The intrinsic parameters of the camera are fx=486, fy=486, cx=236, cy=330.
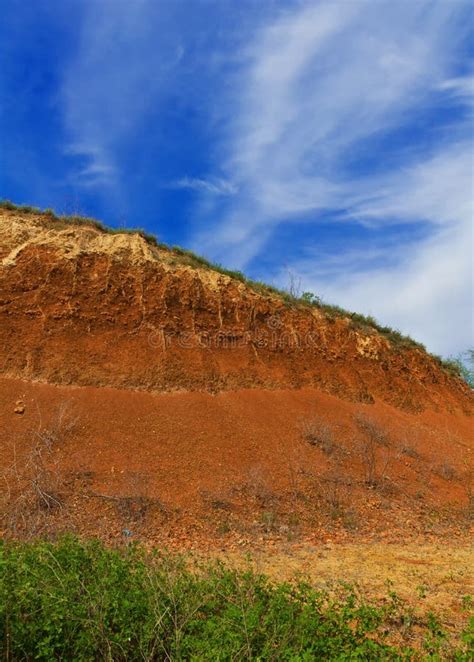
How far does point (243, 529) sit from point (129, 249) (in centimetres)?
940

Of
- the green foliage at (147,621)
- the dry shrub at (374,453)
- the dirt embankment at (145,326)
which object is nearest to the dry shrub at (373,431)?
the dry shrub at (374,453)

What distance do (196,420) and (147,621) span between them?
808 centimetres

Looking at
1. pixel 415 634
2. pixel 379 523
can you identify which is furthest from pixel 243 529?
pixel 415 634

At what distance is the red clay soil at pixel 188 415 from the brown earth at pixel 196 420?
0.04 metres

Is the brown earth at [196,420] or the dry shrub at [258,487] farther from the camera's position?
the dry shrub at [258,487]

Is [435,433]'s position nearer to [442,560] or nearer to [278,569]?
[442,560]

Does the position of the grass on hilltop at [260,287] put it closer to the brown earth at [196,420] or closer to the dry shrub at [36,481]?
the brown earth at [196,420]

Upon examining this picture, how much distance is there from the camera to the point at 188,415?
477 inches

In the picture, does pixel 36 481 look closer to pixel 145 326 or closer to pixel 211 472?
pixel 211 472

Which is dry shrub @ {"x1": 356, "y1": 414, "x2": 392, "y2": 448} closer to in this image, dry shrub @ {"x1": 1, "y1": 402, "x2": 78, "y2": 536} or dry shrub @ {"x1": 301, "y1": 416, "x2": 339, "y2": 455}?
dry shrub @ {"x1": 301, "y1": 416, "x2": 339, "y2": 455}

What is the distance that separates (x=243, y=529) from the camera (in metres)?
9.19

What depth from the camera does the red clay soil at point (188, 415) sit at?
9.38 m

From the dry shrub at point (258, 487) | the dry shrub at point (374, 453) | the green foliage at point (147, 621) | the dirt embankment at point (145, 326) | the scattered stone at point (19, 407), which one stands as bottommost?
the green foliage at point (147, 621)

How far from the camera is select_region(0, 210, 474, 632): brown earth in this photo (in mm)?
9125
